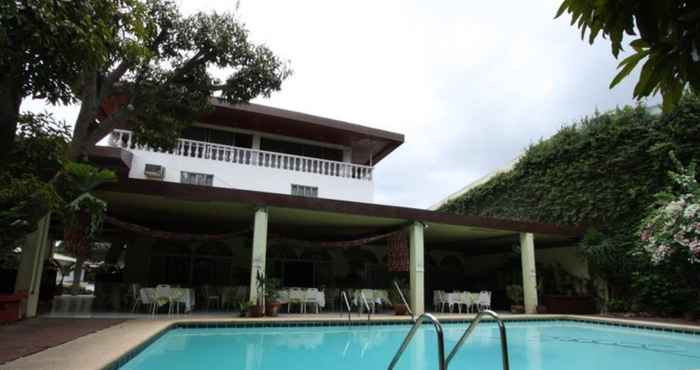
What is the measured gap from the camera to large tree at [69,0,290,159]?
912 cm

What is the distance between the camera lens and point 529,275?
44.4 feet

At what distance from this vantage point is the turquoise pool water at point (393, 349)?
6199mm

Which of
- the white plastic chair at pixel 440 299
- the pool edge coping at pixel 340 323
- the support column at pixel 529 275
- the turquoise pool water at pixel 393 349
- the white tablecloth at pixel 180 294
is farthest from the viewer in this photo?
the white plastic chair at pixel 440 299

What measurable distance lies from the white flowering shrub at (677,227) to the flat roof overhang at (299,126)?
8.98 m

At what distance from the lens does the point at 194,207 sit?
37.7ft

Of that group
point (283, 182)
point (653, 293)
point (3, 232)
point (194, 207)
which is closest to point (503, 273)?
point (653, 293)

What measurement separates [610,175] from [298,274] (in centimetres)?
1101

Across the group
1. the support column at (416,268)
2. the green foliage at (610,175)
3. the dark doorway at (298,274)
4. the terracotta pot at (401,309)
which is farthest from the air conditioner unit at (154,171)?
the green foliage at (610,175)

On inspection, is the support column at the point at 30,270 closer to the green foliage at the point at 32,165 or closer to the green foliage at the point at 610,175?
the green foliage at the point at 32,165

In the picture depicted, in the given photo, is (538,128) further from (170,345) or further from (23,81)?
(23,81)

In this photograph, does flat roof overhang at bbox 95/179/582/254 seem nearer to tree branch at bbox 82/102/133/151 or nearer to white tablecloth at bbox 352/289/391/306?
tree branch at bbox 82/102/133/151

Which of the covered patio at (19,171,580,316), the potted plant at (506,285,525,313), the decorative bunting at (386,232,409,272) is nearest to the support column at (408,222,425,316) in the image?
the covered patio at (19,171,580,316)

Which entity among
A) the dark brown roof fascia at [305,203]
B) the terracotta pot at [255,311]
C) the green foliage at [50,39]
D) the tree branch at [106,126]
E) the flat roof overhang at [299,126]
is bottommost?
the terracotta pot at [255,311]

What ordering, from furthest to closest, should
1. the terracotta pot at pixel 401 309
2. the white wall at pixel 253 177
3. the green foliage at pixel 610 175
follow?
the white wall at pixel 253 177 → the green foliage at pixel 610 175 → the terracotta pot at pixel 401 309
